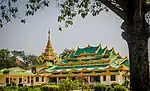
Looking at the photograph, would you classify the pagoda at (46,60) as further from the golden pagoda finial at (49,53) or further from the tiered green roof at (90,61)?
the tiered green roof at (90,61)

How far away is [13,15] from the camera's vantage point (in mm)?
5801

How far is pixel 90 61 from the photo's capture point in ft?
124

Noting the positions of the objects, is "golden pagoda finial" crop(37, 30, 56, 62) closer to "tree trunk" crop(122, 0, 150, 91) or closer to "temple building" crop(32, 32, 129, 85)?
"temple building" crop(32, 32, 129, 85)

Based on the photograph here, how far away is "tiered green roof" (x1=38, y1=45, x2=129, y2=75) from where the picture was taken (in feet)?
119

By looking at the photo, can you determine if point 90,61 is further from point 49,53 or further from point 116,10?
point 116,10

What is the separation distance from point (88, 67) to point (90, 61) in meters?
1.00

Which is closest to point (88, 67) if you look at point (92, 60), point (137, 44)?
point (92, 60)

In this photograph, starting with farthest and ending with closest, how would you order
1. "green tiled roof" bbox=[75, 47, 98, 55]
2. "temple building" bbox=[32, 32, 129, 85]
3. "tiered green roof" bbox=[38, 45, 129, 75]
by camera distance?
"green tiled roof" bbox=[75, 47, 98, 55] → "tiered green roof" bbox=[38, 45, 129, 75] → "temple building" bbox=[32, 32, 129, 85]

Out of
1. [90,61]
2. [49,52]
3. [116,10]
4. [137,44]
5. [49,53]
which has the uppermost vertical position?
[116,10]

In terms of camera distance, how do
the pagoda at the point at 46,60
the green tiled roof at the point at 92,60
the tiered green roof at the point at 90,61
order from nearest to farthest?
the tiered green roof at the point at 90,61 < the green tiled roof at the point at 92,60 < the pagoda at the point at 46,60

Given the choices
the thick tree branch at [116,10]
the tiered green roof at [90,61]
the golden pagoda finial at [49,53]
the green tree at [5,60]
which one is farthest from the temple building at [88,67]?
the thick tree branch at [116,10]

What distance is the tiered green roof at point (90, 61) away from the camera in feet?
119

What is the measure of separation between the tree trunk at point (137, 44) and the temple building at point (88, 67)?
29.2 meters

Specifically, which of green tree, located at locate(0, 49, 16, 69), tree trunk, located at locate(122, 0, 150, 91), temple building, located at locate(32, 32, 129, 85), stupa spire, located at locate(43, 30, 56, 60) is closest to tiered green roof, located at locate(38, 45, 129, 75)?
temple building, located at locate(32, 32, 129, 85)
